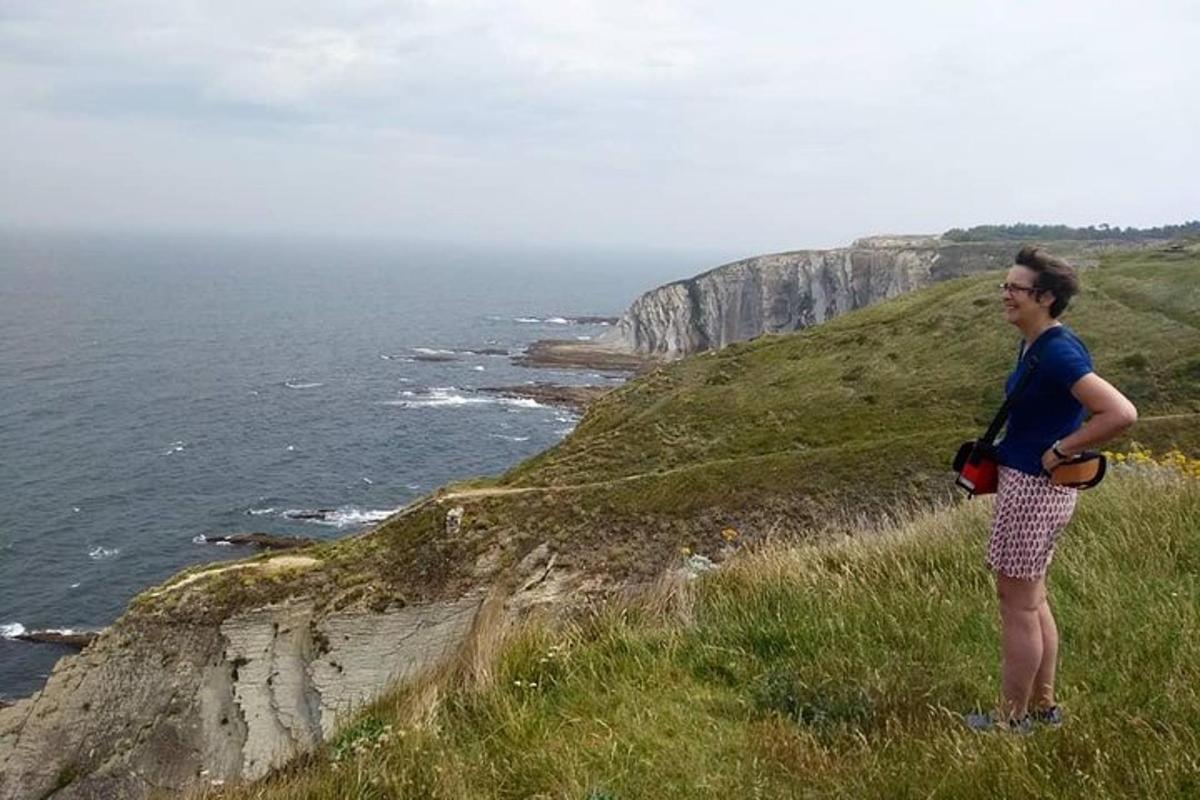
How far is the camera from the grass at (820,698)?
16.0ft

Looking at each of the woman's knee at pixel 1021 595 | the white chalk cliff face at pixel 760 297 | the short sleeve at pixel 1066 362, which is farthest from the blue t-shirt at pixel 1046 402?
the white chalk cliff face at pixel 760 297

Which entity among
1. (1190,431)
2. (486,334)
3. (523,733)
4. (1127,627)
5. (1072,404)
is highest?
(1072,404)

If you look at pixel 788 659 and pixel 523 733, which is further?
pixel 788 659

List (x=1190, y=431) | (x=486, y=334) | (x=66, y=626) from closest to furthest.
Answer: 1. (x=1190, y=431)
2. (x=66, y=626)
3. (x=486, y=334)

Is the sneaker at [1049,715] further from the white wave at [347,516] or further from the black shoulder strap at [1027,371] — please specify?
the white wave at [347,516]

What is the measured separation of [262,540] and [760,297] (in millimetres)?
107970

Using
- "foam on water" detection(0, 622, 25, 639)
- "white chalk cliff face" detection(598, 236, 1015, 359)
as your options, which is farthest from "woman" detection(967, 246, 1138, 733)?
"white chalk cliff face" detection(598, 236, 1015, 359)

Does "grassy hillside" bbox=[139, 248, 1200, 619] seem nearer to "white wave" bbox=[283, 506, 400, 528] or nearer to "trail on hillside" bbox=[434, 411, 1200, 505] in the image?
"trail on hillside" bbox=[434, 411, 1200, 505]

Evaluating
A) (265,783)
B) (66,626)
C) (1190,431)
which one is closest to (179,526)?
(66,626)

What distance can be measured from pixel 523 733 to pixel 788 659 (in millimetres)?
2202

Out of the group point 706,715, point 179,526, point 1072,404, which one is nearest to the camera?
point 1072,404

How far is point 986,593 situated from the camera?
26.8ft

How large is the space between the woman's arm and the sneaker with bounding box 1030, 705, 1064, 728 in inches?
57.7

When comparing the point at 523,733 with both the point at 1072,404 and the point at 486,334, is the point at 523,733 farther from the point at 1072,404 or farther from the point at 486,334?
the point at 486,334
